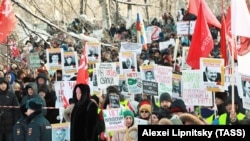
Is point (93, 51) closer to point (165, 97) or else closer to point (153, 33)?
point (165, 97)

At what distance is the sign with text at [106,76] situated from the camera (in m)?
13.2

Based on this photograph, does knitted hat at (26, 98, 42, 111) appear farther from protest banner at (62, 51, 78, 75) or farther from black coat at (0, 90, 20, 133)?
protest banner at (62, 51, 78, 75)

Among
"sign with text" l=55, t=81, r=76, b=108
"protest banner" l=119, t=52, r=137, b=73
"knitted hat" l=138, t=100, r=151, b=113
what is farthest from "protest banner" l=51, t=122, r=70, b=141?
"protest banner" l=119, t=52, r=137, b=73

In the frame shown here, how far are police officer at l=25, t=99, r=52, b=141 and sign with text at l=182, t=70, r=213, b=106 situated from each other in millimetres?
2527

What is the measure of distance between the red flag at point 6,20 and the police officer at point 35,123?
14.5 ft

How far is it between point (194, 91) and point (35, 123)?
2759 millimetres

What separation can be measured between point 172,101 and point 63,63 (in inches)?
160

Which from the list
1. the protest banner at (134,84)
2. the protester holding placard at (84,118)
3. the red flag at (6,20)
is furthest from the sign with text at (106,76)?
the protester holding placard at (84,118)

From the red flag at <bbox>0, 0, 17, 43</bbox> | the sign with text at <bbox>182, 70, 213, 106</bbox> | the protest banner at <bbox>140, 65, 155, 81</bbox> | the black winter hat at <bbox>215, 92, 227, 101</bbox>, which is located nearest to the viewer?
the black winter hat at <bbox>215, 92, 227, 101</bbox>

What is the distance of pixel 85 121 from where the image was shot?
33.8 ft

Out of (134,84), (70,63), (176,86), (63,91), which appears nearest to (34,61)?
(70,63)

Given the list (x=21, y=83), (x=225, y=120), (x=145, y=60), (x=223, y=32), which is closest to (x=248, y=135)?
(x=225, y=120)

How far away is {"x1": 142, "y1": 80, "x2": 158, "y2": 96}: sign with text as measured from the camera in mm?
11867

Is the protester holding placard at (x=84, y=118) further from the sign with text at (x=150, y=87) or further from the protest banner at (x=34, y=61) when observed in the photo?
the protest banner at (x=34, y=61)
